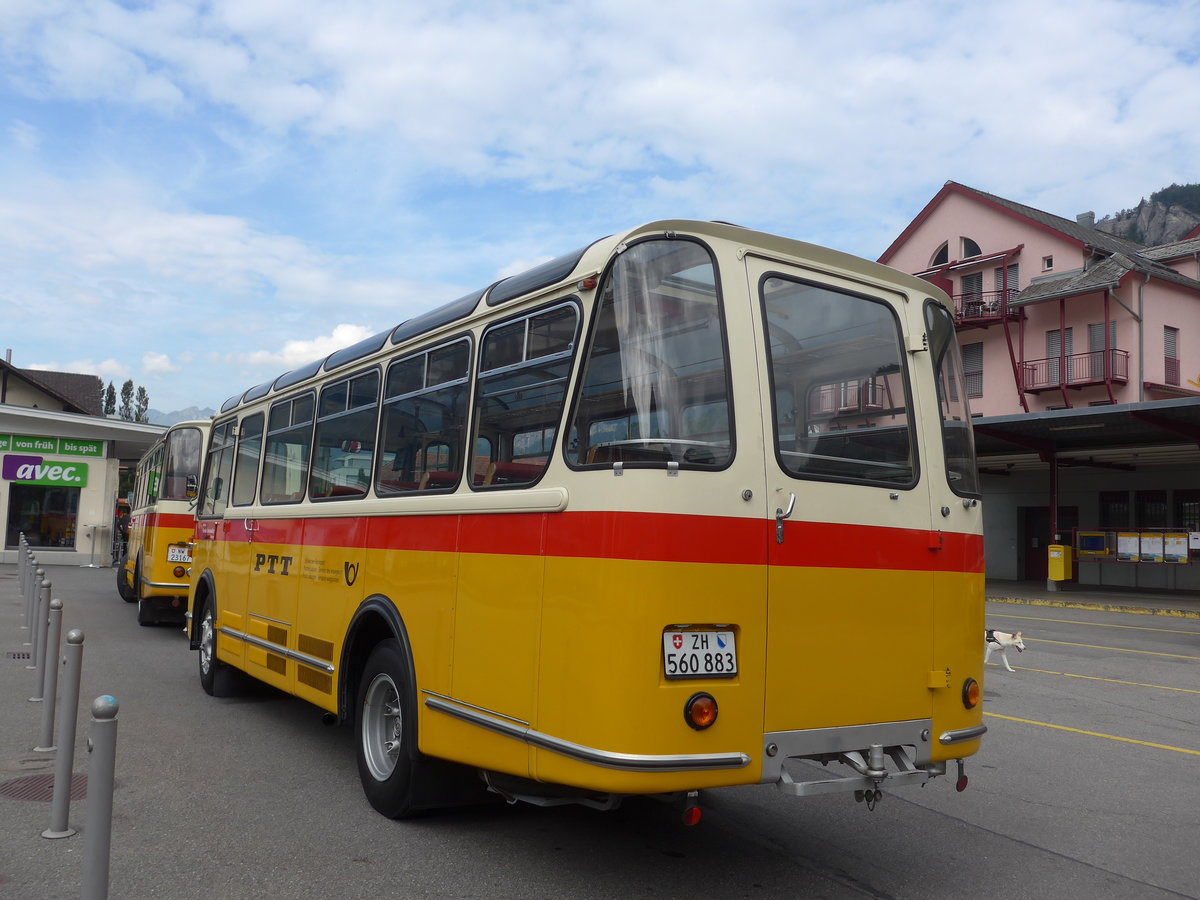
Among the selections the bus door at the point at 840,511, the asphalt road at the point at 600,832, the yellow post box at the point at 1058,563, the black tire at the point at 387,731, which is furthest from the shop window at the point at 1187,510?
the black tire at the point at 387,731

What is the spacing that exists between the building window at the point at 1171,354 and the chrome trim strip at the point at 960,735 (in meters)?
35.6

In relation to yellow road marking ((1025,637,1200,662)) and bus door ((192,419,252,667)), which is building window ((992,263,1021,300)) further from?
bus door ((192,419,252,667))

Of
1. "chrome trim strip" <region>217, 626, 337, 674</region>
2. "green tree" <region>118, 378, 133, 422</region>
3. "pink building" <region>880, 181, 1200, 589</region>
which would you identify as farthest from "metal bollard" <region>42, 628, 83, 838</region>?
"green tree" <region>118, 378, 133, 422</region>

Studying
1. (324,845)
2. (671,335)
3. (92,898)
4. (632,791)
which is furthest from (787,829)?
(92,898)

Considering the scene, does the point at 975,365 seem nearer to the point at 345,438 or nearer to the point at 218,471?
the point at 218,471

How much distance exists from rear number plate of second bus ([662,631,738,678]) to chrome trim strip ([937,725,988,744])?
4.34ft

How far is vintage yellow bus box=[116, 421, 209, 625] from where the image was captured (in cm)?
1473

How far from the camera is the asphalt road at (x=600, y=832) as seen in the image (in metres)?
4.91

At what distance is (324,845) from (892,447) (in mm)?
3533

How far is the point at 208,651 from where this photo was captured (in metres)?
9.85

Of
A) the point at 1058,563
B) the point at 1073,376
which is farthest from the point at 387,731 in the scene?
the point at 1073,376

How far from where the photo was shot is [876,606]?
189 inches

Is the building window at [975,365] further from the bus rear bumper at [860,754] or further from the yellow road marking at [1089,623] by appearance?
the bus rear bumper at [860,754]

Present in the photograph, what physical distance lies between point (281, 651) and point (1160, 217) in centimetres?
11670
